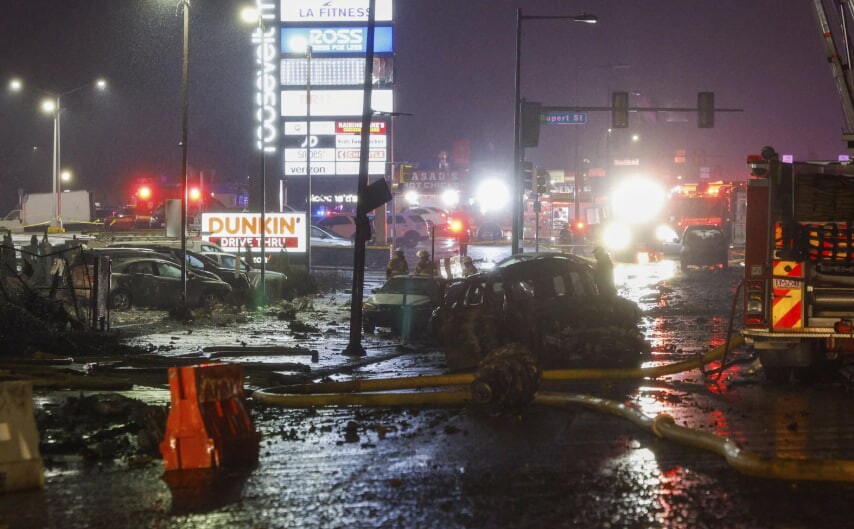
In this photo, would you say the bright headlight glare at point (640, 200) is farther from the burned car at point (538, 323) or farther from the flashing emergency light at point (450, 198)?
the burned car at point (538, 323)

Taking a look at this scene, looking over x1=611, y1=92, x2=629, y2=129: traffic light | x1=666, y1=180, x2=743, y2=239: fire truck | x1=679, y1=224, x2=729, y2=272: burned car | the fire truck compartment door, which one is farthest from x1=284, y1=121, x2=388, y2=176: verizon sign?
the fire truck compartment door

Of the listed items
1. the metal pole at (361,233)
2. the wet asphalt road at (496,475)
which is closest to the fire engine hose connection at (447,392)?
the wet asphalt road at (496,475)

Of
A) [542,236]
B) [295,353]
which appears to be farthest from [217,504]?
[542,236]

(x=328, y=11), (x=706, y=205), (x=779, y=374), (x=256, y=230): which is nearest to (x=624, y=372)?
(x=779, y=374)

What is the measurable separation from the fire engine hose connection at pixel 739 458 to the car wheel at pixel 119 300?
1807 centimetres

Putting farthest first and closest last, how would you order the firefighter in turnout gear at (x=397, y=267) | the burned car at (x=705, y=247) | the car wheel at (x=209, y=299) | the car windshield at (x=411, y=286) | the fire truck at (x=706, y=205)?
the fire truck at (x=706, y=205), the burned car at (x=705, y=247), the car wheel at (x=209, y=299), the firefighter in turnout gear at (x=397, y=267), the car windshield at (x=411, y=286)

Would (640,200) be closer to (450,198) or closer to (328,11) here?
(328,11)

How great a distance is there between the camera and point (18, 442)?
7.68 metres

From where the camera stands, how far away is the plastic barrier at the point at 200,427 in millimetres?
8289

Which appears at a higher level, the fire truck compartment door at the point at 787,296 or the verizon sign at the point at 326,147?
the verizon sign at the point at 326,147

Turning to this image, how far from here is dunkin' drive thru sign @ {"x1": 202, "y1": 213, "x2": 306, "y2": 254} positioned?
37219mm

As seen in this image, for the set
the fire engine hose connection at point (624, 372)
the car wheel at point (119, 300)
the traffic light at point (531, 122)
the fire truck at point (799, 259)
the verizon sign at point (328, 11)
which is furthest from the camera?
the verizon sign at point (328, 11)

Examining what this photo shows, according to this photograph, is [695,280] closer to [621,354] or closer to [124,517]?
[621,354]

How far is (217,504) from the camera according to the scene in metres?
7.18
